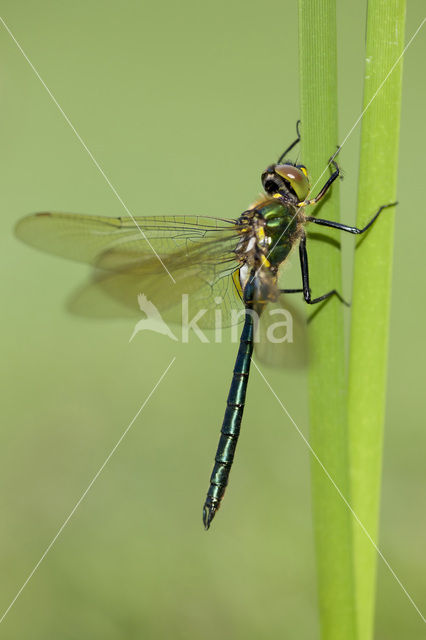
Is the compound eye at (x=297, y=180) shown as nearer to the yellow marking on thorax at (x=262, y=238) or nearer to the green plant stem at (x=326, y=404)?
the yellow marking on thorax at (x=262, y=238)

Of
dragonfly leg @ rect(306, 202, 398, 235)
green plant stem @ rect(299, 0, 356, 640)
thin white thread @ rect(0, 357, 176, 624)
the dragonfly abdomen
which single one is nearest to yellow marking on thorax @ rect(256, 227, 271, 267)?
the dragonfly abdomen

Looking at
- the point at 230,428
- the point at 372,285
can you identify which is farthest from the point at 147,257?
the point at 372,285

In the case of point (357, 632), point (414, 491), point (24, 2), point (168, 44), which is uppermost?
point (24, 2)

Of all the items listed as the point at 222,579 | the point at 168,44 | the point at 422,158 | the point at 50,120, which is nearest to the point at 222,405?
the point at 222,579

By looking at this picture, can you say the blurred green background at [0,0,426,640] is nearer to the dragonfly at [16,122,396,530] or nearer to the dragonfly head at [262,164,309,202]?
the dragonfly at [16,122,396,530]

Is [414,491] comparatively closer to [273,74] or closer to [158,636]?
[158,636]
